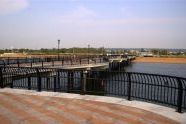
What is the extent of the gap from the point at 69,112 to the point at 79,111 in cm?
35

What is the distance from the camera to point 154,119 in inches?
294

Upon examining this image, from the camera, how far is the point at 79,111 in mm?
8250

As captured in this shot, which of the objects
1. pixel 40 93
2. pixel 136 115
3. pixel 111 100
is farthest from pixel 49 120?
pixel 40 93

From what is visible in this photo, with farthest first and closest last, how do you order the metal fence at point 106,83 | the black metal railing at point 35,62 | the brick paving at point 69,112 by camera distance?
the black metal railing at point 35,62, the metal fence at point 106,83, the brick paving at point 69,112

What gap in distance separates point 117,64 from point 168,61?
63.2 metres

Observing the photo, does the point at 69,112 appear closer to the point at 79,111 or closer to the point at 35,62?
the point at 79,111

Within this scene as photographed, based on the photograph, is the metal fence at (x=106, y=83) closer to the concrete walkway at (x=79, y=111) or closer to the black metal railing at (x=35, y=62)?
the concrete walkway at (x=79, y=111)

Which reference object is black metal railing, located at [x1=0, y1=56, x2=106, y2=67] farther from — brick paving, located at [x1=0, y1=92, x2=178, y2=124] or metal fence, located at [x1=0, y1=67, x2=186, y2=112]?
brick paving, located at [x1=0, y1=92, x2=178, y2=124]

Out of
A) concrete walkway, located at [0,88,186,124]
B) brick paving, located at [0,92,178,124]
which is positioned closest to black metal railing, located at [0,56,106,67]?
concrete walkway, located at [0,88,186,124]

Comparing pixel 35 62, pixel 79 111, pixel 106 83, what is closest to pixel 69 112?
pixel 79 111

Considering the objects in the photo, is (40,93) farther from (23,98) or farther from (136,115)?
Result: (136,115)

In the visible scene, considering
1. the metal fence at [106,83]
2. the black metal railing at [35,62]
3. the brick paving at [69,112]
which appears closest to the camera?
the brick paving at [69,112]

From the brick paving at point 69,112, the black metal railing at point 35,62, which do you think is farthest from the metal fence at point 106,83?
the black metal railing at point 35,62

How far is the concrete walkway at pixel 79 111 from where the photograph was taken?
7324mm
